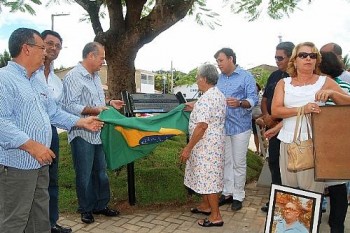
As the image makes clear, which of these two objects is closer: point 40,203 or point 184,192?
point 40,203

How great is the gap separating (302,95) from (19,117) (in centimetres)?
243

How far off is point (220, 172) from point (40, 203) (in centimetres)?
205

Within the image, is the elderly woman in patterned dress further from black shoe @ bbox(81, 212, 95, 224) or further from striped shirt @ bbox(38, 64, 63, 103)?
striped shirt @ bbox(38, 64, 63, 103)

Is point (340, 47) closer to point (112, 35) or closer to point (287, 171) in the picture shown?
point (287, 171)

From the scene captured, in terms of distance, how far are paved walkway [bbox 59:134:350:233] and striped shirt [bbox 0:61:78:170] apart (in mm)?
1699

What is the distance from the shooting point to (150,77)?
6506 cm

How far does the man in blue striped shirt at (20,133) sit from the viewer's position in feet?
8.79

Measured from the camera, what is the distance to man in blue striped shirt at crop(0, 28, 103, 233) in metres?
2.68

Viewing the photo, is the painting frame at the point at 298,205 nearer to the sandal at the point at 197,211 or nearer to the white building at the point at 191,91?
the sandal at the point at 197,211

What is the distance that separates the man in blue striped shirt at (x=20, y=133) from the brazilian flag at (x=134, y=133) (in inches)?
56.6

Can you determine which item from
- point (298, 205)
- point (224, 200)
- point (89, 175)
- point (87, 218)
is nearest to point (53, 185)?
point (89, 175)

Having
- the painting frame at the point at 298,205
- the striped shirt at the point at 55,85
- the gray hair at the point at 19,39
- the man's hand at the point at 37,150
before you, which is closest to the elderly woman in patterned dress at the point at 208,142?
the painting frame at the point at 298,205

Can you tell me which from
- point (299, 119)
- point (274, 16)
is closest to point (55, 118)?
point (299, 119)

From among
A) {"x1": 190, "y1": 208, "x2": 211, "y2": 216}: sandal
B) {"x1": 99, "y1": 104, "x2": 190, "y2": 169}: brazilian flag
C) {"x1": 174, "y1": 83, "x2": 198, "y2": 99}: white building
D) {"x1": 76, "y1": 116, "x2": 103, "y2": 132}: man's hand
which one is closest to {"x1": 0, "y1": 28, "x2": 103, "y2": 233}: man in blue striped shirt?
{"x1": 76, "y1": 116, "x2": 103, "y2": 132}: man's hand
